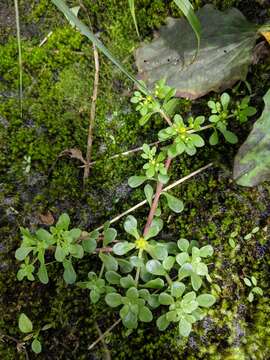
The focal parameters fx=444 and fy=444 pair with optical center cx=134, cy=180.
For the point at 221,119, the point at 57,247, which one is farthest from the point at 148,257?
the point at 221,119

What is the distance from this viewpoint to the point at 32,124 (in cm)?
184

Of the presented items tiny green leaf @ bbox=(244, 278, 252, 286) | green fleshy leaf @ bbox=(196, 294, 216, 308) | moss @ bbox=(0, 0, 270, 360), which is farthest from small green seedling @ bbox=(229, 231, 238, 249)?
green fleshy leaf @ bbox=(196, 294, 216, 308)

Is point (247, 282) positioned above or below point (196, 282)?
below

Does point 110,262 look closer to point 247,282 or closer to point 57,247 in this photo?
point 57,247

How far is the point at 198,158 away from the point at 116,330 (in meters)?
0.70

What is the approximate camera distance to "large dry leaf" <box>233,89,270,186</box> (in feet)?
4.99

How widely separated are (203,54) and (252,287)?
36.5 inches

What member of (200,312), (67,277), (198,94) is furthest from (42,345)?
(198,94)

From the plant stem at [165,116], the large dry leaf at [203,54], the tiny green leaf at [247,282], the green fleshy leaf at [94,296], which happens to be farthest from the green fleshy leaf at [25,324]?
the large dry leaf at [203,54]

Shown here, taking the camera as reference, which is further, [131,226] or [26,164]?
[26,164]

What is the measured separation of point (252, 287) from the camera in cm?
150

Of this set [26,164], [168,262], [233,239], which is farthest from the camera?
[26,164]

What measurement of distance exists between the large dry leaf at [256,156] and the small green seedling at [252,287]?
0.32 metres

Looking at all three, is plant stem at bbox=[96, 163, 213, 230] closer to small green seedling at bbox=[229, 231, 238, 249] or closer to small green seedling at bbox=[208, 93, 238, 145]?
small green seedling at bbox=[208, 93, 238, 145]
